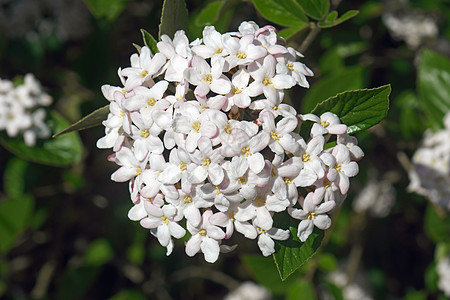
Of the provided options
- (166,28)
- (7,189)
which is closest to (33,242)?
(7,189)

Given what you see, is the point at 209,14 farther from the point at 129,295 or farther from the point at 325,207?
the point at 129,295

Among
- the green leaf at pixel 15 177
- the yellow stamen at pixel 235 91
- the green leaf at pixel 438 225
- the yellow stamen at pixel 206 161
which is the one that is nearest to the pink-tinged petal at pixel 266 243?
the yellow stamen at pixel 206 161

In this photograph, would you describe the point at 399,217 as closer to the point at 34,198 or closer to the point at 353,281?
the point at 353,281

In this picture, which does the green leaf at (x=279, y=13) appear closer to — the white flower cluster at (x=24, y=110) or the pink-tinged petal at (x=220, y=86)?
the pink-tinged petal at (x=220, y=86)

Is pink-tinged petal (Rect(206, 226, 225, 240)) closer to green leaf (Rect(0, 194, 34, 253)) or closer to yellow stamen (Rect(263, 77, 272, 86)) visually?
yellow stamen (Rect(263, 77, 272, 86))

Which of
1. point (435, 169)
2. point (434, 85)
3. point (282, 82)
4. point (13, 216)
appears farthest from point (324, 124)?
point (13, 216)
